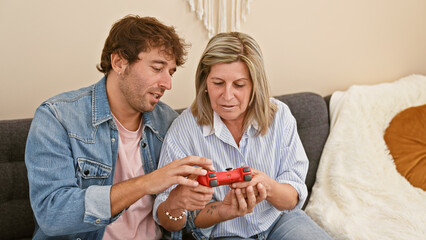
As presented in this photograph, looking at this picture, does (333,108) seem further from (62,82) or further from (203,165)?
(62,82)

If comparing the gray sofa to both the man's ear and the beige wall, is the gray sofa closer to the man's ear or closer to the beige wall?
the beige wall

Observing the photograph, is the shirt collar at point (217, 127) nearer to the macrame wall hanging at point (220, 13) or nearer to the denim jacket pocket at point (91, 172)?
the denim jacket pocket at point (91, 172)

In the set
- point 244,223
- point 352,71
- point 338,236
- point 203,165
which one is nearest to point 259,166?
point 244,223

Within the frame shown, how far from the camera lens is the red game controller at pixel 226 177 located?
4.11ft

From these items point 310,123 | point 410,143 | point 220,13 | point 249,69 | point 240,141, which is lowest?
point 410,143

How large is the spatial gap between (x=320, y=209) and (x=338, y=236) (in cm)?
17

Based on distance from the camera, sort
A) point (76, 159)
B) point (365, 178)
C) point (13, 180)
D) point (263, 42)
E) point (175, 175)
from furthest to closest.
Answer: point (263, 42) → point (365, 178) → point (13, 180) → point (76, 159) → point (175, 175)

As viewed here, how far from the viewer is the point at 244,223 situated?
1547 mm

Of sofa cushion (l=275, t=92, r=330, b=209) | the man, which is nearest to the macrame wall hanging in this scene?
sofa cushion (l=275, t=92, r=330, b=209)

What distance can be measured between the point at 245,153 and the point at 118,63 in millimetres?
555

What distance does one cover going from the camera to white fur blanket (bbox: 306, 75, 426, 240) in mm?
1793

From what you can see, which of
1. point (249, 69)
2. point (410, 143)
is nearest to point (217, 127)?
point (249, 69)

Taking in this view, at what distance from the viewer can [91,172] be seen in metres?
1.43

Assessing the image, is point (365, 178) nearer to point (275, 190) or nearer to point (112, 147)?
point (275, 190)
